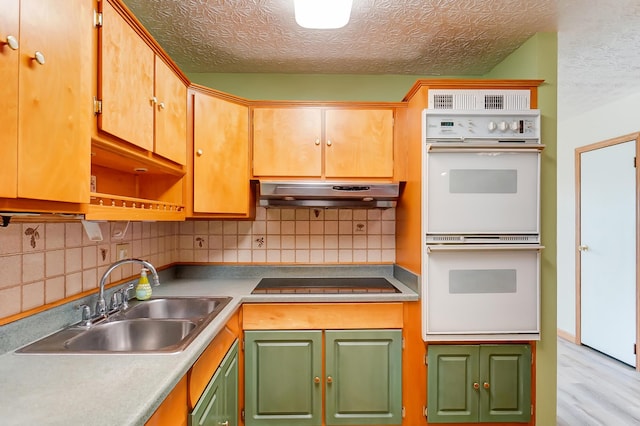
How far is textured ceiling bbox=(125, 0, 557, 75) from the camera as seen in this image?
1.70 m

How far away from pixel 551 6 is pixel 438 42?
576 millimetres

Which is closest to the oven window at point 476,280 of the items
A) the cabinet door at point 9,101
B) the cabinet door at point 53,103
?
the cabinet door at point 53,103

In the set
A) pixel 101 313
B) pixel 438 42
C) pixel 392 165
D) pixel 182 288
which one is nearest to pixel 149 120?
pixel 101 313

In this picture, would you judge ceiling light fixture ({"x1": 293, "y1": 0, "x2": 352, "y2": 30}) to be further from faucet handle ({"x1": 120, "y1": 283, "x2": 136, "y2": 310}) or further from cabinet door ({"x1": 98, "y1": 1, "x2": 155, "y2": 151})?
faucet handle ({"x1": 120, "y1": 283, "x2": 136, "y2": 310})

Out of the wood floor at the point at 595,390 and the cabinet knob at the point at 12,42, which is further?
the wood floor at the point at 595,390

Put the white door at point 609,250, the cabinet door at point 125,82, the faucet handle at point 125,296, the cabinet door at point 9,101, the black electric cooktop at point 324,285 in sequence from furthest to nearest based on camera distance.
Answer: the white door at point 609,250
the black electric cooktop at point 324,285
the faucet handle at point 125,296
the cabinet door at point 125,82
the cabinet door at point 9,101

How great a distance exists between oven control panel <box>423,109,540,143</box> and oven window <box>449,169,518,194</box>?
0.19m

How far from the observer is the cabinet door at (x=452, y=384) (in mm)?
1870

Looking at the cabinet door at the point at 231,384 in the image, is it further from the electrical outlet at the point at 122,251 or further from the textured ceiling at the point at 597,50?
the textured ceiling at the point at 597,50

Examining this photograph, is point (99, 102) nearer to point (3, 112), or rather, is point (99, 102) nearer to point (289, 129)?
point (3, 112)

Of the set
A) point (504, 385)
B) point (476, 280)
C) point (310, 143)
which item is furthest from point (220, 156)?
point (504, 385)

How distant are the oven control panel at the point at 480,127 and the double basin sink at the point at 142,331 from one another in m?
1.52

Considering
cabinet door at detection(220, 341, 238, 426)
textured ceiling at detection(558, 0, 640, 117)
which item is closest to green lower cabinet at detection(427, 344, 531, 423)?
cabinet door at detection(220, 341, 238, 426)

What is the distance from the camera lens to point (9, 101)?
71cm
